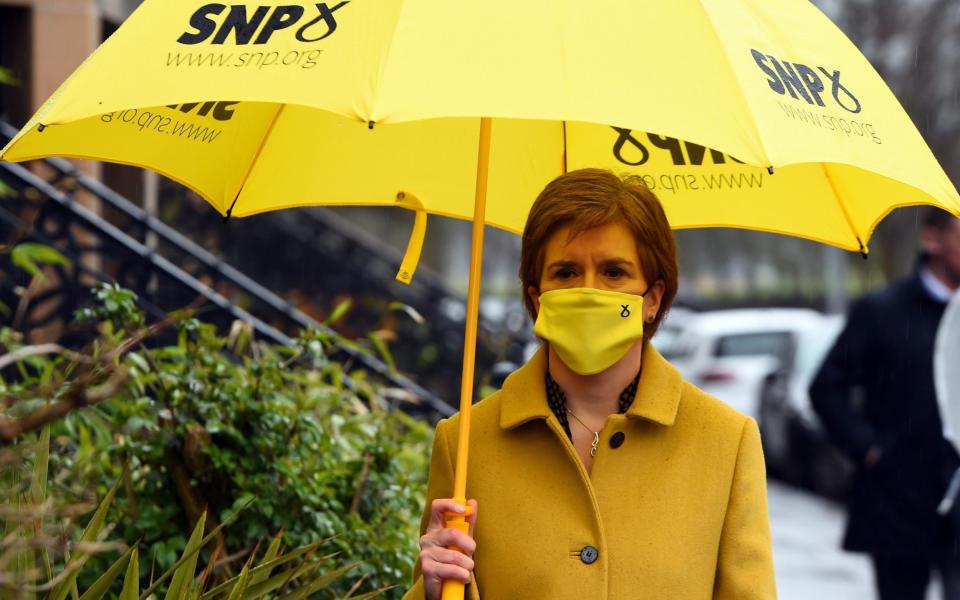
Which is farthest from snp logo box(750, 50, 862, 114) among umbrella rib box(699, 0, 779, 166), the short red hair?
the short red hair

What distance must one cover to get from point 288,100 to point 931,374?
14.4 ft

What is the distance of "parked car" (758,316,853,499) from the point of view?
632 inches

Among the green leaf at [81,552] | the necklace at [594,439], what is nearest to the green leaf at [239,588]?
the green leaf at [81,552]

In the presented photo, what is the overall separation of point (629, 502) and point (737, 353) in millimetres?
18020

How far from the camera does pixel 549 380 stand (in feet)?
10.6

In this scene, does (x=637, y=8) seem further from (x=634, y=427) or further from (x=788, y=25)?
(x=634, y=427)

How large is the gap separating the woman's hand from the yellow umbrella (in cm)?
9

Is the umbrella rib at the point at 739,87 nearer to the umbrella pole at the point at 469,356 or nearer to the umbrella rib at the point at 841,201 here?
the umbrella pole at the point at 469,356

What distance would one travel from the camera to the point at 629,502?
3104 millimetres

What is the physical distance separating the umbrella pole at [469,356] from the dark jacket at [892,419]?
3551 mm

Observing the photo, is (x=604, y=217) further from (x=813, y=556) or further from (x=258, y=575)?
(x=813, y=556)

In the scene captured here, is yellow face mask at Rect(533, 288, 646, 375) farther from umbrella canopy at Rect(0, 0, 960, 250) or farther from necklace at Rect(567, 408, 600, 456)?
umbrella canopy at Rect(0, 0, 960, 250)

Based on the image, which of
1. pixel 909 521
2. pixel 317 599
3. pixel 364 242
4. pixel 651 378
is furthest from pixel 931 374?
pixel 364 242

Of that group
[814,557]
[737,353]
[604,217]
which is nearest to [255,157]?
[604,217]
